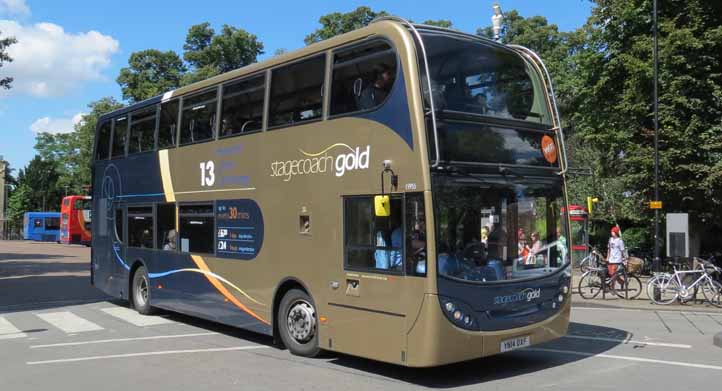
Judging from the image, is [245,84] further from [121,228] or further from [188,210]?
[121,228]

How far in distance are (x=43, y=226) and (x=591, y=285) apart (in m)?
59.9

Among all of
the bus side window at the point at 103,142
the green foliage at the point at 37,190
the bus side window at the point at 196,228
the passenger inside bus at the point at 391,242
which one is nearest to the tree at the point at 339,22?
the bus side window at the point at 103,142

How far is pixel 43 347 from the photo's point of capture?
1024 centimetres

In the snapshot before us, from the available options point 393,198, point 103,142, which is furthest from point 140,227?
point 393,198

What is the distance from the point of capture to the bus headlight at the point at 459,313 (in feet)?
23.4

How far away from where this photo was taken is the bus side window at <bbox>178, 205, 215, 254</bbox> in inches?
440

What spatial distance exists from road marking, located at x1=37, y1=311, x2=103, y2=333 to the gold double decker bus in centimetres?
296

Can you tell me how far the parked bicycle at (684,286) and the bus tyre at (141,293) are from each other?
1159 centimetres

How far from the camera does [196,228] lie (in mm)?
11547

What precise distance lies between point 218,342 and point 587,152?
24845 mm

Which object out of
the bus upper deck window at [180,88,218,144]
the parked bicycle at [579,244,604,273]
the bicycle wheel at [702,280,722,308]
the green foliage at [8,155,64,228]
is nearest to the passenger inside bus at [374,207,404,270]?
the bus upper deck window at [180,88,218,144]

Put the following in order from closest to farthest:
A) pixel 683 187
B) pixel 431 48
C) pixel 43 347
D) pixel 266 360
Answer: pixel 431 48 < pixel 266 360 < pixel 43 347 < pixel 683 187

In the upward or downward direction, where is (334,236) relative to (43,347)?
upward

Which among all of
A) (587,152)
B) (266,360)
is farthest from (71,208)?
(266,360)
